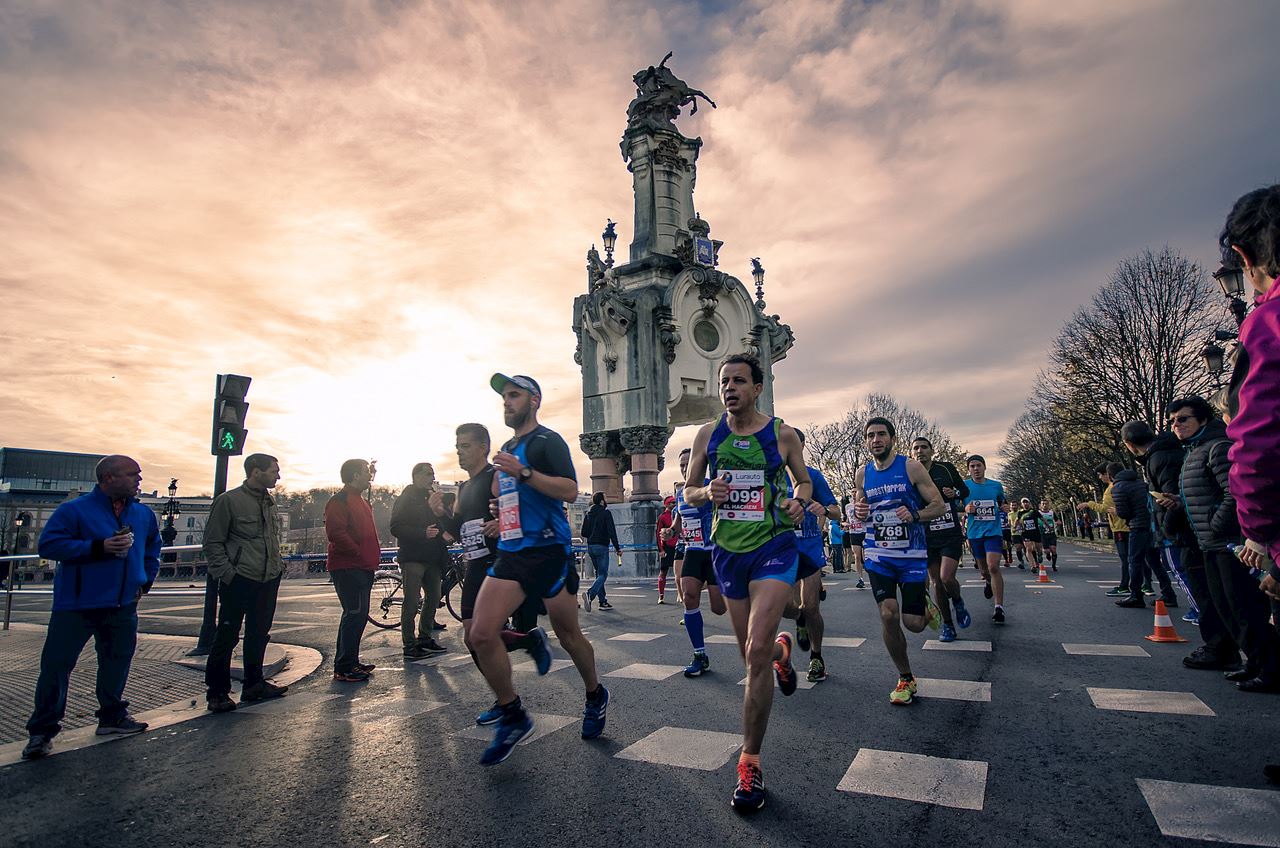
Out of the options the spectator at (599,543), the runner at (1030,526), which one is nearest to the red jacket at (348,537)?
the spectator at (599,543)

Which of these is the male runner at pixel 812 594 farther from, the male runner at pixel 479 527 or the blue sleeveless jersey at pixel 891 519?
the male runner at pixel 479 527

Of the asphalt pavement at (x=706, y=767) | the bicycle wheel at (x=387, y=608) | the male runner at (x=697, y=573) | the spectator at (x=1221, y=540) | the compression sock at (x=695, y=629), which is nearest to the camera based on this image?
the asphalt pavement at (x=706, y=767)

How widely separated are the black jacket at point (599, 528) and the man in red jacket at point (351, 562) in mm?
5647

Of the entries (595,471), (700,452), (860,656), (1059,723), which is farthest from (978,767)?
(595,471)

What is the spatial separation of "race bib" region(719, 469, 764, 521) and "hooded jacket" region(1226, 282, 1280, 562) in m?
2.17

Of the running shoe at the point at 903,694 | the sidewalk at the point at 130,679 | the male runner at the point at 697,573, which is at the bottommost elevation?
the sidewalk at the point at 130,679

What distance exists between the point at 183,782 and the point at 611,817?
2.53 m

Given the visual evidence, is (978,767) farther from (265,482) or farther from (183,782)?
(265,482)

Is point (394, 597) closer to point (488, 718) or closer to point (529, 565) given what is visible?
point (488, 718)

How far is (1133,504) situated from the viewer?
9.86 metres

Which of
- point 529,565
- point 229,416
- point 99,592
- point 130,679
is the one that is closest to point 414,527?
point 229,416

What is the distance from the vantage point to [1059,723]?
438cm

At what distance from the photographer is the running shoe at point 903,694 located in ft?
16.2

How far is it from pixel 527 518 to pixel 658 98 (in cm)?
2803
